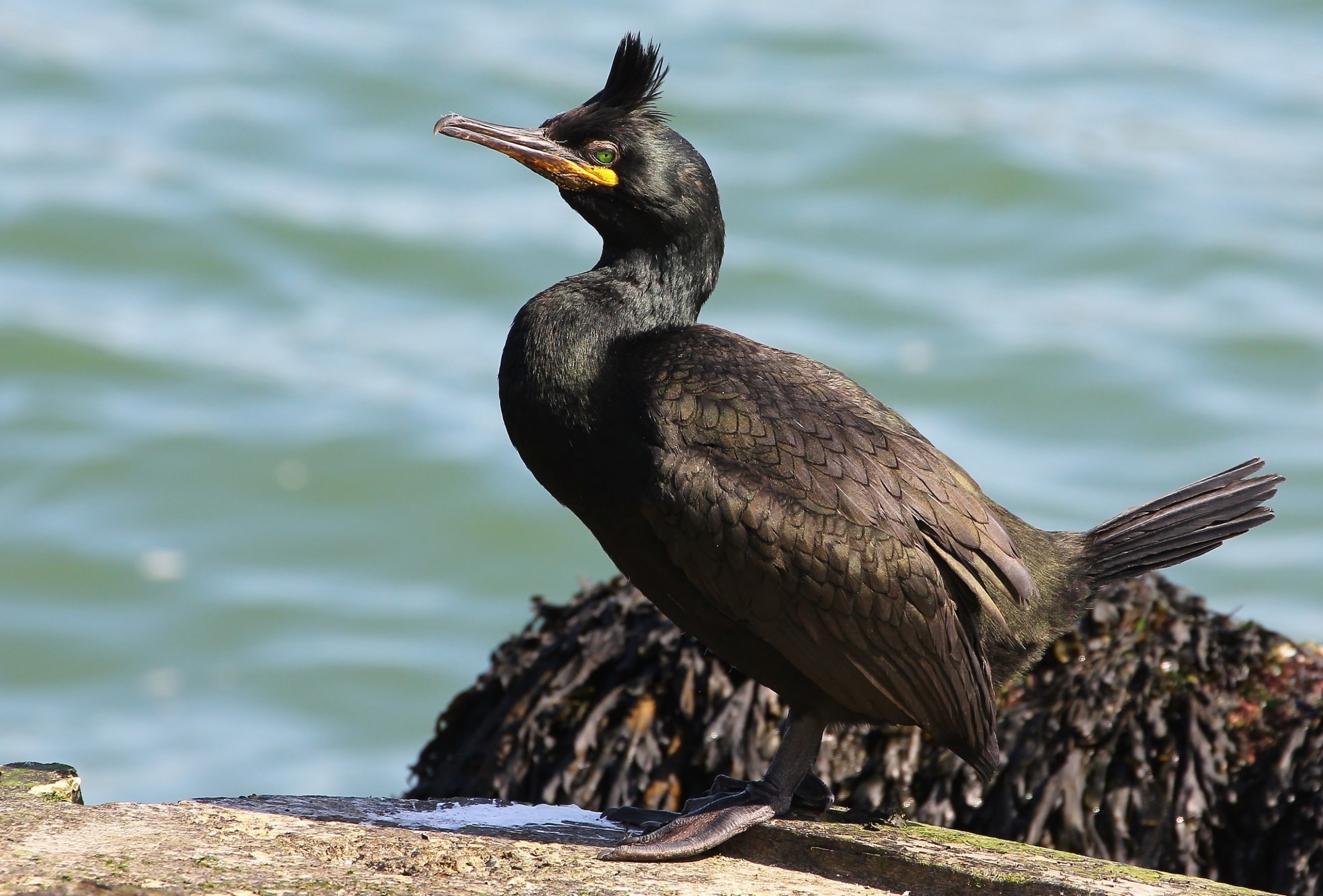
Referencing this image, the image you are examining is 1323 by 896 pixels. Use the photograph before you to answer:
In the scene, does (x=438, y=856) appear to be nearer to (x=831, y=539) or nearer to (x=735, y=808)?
(x=735, y=808)

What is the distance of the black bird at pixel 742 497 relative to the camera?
14.1 ft

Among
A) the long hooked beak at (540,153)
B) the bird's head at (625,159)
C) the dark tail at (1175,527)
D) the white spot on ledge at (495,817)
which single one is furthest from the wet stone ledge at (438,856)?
the long hooked beak at (540,153)

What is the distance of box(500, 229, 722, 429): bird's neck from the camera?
4.49 m

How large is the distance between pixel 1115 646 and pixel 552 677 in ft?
6.99

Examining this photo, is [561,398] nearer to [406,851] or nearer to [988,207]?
[406,851]

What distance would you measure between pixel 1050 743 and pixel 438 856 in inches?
102

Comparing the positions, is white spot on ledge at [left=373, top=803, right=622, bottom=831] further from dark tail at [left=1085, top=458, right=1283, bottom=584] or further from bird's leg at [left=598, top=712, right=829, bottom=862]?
dark tail at [left=1085, top=458, right=1283, bottom=584]

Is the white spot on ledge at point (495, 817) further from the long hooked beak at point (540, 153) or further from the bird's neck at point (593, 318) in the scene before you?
the long hooked beak at point (540, 153)

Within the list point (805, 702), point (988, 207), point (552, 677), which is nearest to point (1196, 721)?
point (805, 702)

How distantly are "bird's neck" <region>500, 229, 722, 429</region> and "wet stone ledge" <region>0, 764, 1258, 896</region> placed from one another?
3.91 ft

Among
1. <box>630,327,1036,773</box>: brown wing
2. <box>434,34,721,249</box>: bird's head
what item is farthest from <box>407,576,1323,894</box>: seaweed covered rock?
<box>434,34,721,249</box>: bird's head

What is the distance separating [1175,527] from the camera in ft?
16.4

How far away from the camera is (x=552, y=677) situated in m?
6.22

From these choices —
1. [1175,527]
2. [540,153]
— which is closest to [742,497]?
[540,153]
